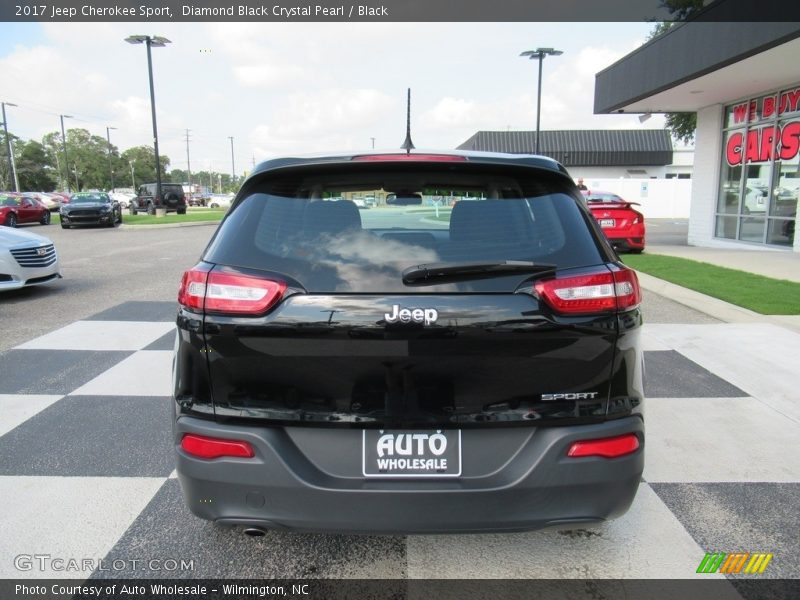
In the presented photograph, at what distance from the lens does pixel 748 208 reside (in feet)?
51.2

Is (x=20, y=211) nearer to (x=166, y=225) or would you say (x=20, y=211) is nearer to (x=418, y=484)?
(x=166, y=225)

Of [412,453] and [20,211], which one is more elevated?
[20,211]

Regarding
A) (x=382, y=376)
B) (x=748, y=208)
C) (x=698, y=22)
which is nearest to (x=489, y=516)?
(x=382, y=376)

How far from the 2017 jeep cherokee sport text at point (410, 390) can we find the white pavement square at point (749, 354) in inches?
118

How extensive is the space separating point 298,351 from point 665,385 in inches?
151

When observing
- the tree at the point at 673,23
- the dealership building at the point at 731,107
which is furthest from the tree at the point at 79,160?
the dealership building at the point at 731,107

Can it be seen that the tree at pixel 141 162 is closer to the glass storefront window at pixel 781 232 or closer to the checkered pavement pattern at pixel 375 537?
the glass storefront window at pixel 781 232

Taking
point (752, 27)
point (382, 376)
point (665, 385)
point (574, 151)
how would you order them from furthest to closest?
point (574, 151) → point (752, 27) → point (665, 385) → point (382, 376)

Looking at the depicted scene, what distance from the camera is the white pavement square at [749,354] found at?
4.69 m

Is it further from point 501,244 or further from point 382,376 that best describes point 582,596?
point 501,244

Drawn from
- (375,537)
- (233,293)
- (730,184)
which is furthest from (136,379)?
(730,184)

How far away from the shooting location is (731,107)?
53.6ft

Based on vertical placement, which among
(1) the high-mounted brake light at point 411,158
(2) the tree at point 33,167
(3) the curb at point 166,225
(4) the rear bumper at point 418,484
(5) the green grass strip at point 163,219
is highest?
(2) the tree at point 33,167

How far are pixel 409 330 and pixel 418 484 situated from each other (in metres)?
0.53
